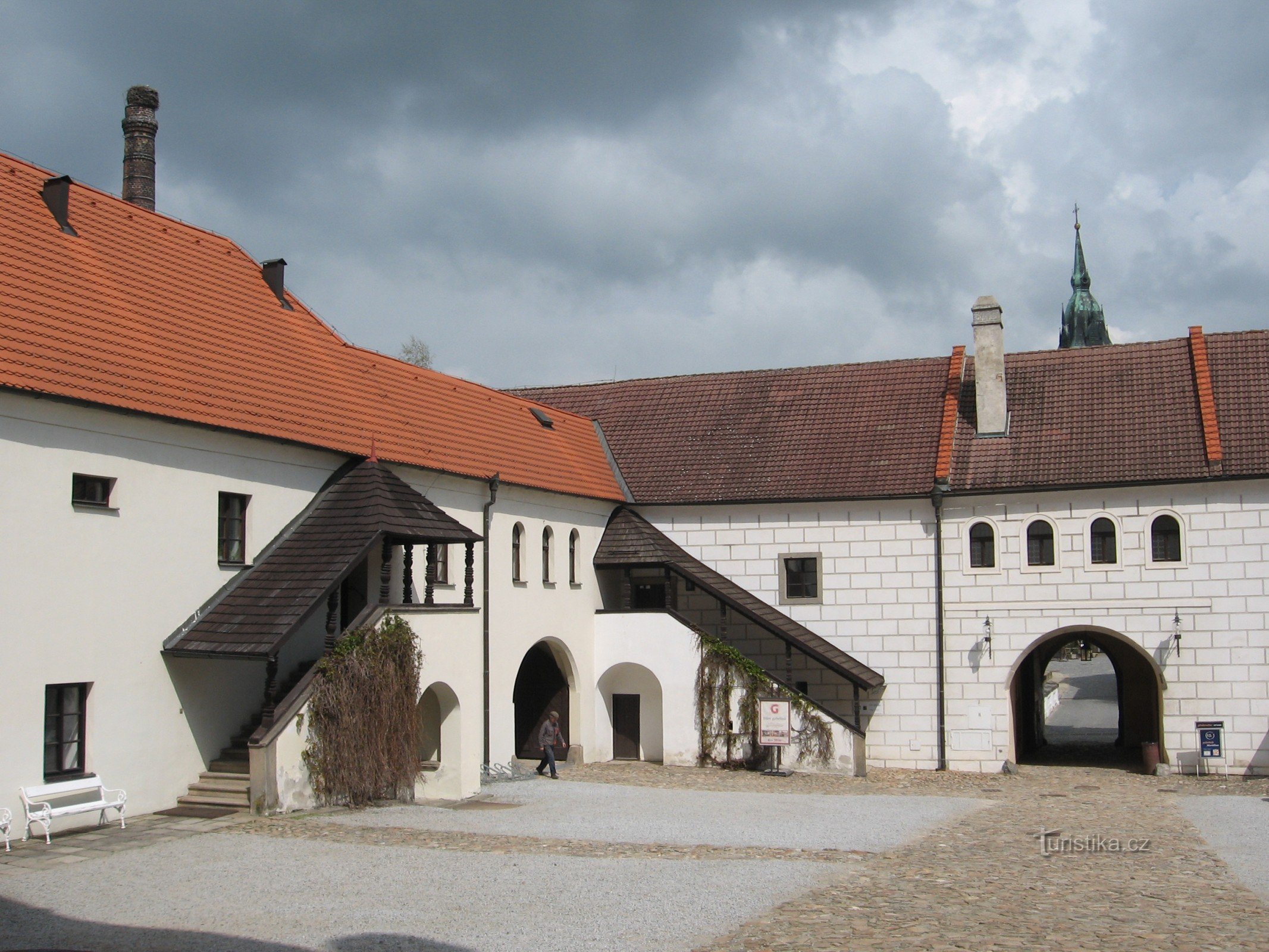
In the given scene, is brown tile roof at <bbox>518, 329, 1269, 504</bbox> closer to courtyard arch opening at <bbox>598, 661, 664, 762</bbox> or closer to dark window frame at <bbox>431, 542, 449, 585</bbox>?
courtyard arch opening at <bbox>598, 661, 664, 762</bbox>

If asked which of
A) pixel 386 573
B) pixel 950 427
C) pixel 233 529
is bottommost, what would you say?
pixel 386 573

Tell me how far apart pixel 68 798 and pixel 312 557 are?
14.6 ft

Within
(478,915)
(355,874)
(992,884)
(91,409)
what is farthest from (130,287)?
(992,884)

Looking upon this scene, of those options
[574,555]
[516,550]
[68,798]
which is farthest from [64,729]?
[574,555]

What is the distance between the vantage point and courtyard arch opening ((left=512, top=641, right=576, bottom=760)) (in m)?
25.7

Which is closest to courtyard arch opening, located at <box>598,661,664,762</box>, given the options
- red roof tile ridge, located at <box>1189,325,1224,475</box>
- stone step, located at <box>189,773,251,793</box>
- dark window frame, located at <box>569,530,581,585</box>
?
dark window frame, located at <box>569,530,581,585</box>

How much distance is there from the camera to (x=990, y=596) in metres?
25.4

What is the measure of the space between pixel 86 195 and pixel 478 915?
13.1 m

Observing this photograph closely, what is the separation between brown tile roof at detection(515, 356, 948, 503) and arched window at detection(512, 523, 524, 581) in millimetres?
4703

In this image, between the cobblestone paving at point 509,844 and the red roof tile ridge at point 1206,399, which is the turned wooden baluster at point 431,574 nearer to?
the cobblestone paving at point 509,844

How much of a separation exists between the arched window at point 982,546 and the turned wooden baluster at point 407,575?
11661mm

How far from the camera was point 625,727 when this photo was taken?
2672 centimetres

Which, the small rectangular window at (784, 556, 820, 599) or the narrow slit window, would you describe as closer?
the narrow slit window

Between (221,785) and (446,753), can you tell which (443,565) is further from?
(221,785)
